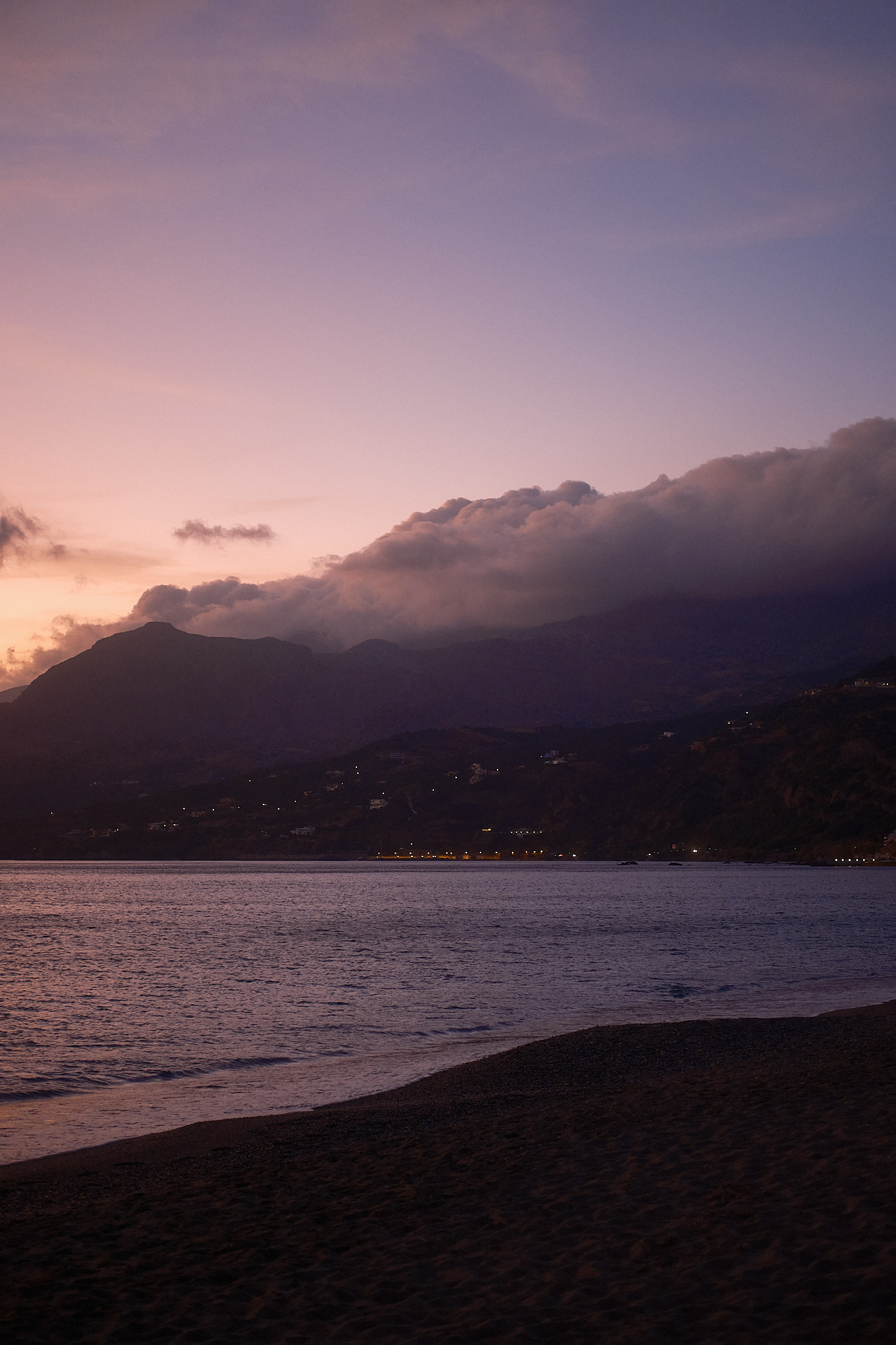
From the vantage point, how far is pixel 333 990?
5019 cm

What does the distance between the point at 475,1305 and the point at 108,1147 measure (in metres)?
13.4

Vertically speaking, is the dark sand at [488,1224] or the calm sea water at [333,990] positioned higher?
the dark sand at [488,1224]

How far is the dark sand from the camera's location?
397 inches

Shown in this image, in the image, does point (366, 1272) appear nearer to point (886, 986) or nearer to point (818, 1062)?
point (818, 1062)

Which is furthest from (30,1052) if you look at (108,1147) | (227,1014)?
(108,1147)

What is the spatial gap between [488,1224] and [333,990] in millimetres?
38692

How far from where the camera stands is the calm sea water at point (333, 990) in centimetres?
2795

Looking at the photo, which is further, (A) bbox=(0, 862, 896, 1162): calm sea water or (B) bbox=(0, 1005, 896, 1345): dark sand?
(A) bbox=(0, 862, 896, 1162): calm sea water

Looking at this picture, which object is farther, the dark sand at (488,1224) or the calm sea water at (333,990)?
the calm sea water at (333,990)

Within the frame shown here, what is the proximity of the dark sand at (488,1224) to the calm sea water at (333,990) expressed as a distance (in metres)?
5.65

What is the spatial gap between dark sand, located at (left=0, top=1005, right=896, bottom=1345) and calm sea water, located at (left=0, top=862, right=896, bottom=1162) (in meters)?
5.65

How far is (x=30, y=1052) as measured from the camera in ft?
113

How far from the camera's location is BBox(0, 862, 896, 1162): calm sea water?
28.0 metres

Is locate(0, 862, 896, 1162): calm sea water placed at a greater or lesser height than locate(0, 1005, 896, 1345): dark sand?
lesser
